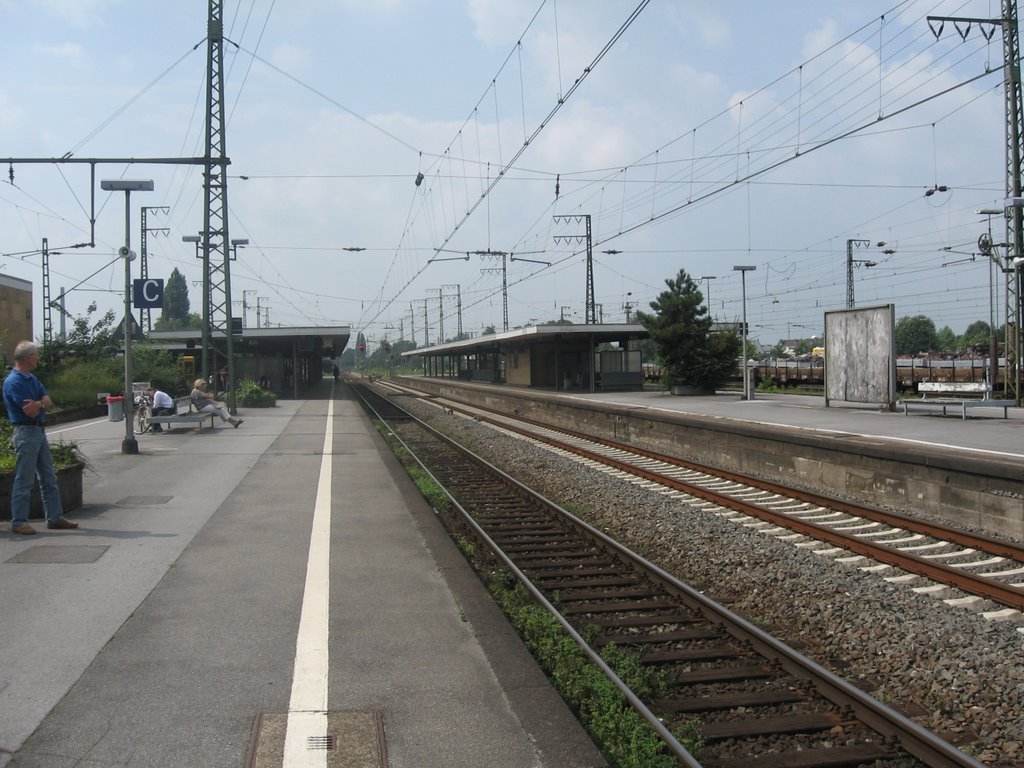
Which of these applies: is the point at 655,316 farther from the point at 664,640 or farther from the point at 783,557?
the point at 664,640

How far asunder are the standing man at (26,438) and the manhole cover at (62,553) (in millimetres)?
499

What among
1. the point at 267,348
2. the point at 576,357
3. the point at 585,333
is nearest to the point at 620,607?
the point at 585,333

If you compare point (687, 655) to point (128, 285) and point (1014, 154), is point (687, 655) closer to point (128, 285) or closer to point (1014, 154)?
point (128, 285)

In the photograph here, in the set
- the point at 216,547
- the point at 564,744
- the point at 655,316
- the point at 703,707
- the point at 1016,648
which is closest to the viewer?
the point at 564,744

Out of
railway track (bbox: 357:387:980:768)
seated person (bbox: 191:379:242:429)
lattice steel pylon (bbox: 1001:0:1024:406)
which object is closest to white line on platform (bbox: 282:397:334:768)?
railway track (bbox: 357:387:980:768)

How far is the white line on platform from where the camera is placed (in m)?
3.67

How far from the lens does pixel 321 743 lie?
3750mm

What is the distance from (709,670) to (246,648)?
261 cm

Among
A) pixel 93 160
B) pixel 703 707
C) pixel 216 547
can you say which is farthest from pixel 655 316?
Result: pixel 703 707

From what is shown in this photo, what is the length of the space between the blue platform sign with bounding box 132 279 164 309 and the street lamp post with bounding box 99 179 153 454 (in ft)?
4.30

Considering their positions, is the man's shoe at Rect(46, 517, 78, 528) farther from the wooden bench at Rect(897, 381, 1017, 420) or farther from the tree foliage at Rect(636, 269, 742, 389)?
the tree foliage at Rect(636, 269, 742, 389)

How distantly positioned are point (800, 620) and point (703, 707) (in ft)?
6.18

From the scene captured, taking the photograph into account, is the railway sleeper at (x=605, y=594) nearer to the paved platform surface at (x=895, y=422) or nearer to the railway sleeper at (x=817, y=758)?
the railway sleeper at (x=817, y=758)

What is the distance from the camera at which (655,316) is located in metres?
34.4
